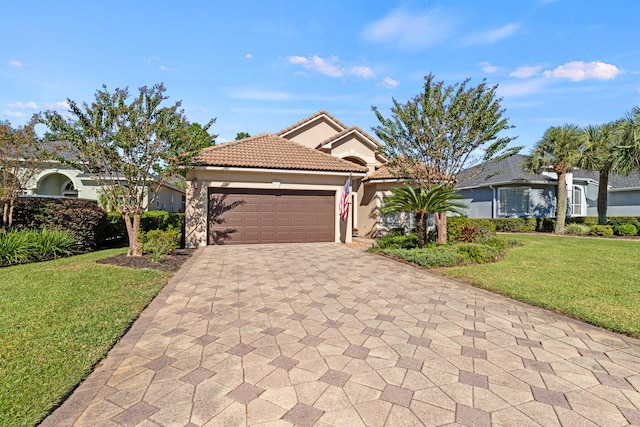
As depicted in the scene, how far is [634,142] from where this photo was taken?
55.4ft

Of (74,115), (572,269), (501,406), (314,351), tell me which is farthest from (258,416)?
(74,115)

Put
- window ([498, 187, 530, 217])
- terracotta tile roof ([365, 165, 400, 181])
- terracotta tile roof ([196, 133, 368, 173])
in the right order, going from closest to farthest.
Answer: terracotta tile roof ([196, 133, 368, 173]), terracotta tile roof ([365, 165, 400, 181]), window ([498, 187, 530, 217])

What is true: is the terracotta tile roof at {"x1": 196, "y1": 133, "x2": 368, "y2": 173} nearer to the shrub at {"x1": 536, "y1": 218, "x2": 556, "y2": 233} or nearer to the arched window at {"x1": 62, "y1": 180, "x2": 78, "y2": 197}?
the arched window at {"x1": 62, "y1": 180, "x2": 78, "y2": 197}

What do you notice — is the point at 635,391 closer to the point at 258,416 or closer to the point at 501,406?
the point at 501,406

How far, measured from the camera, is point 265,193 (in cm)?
1335

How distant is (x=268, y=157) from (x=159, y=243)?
19.9 feet

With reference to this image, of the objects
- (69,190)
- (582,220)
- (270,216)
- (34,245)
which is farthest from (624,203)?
(69,190)

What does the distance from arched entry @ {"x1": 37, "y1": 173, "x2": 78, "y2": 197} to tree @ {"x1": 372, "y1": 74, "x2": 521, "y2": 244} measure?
19482 mm

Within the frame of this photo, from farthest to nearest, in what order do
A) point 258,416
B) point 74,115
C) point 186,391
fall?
point 74,115
point 186,391
point 258,416

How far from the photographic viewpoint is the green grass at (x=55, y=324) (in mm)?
2666

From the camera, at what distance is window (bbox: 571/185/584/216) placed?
2339cm

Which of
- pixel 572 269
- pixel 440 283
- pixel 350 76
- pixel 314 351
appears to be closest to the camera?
pixel 314 351

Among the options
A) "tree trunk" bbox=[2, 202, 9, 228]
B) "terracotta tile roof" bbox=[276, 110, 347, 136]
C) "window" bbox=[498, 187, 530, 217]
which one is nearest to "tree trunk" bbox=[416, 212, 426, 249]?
"terracotta tile roof" bbox=[276, 110, 347, 136]

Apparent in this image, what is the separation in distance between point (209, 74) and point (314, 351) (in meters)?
11.8
